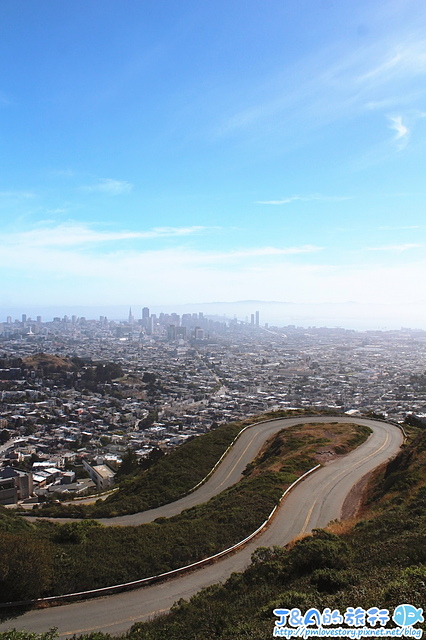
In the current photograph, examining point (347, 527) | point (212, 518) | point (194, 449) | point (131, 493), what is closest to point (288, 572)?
point (347, 527)

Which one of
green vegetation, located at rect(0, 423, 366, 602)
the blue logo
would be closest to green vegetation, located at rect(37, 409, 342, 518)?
green vegetation, located at rect(0, 423, 366, 602)

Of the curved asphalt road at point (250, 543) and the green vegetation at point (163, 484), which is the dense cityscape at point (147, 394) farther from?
the curved asphalt road at point (250, 543)

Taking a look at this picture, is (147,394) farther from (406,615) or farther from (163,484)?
(406,615)

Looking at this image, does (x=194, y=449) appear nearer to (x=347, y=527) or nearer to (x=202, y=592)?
(x=347, y=527)

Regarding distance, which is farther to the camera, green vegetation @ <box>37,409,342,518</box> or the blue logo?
green vegetation @ <box>37,409,342,518</box>

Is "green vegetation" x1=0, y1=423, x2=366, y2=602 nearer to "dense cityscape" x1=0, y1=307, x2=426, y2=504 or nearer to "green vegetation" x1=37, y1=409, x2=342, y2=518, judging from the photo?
"green vegetation" x1=37, y1=409, x2=342, y2=518

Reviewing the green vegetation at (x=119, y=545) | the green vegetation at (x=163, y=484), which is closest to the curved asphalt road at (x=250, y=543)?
the green vegetation at (x=119, y=545)
